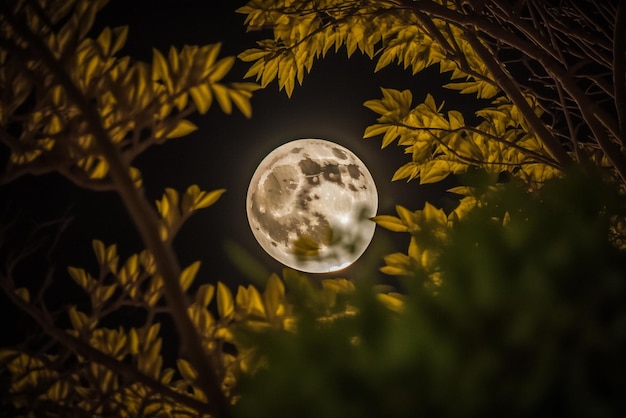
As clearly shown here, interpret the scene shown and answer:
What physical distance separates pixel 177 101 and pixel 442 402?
467 mm

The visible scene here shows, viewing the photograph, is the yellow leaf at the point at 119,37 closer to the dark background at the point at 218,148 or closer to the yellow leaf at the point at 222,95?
the yellow leaf at the point at 222,95

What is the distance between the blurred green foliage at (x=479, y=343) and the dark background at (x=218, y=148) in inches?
44.2

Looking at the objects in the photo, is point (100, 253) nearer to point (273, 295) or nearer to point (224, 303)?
point (224, 303)

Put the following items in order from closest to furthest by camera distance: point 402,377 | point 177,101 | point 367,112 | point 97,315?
1. point 402,377
2. point 177,101
3. point 97,315
4. point 367,112

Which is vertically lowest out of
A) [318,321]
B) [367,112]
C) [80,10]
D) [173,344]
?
[173,344]

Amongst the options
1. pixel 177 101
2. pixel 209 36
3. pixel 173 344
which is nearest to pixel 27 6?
pixel 177 101

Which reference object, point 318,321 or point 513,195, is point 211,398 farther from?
point 513,195

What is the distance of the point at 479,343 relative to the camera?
1.13 ft

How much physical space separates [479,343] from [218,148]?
2.03 meters

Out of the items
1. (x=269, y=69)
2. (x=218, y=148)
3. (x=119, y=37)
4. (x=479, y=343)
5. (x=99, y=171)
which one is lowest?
(x=479, y=343)

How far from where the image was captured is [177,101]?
544 millimetres

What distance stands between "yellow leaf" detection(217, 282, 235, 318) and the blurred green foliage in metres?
0.31

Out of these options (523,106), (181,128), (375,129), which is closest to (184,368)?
(181,128)

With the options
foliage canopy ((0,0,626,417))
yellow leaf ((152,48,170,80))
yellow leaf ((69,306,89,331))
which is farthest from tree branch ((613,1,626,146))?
yellow leaf ((69,306,89,331))
